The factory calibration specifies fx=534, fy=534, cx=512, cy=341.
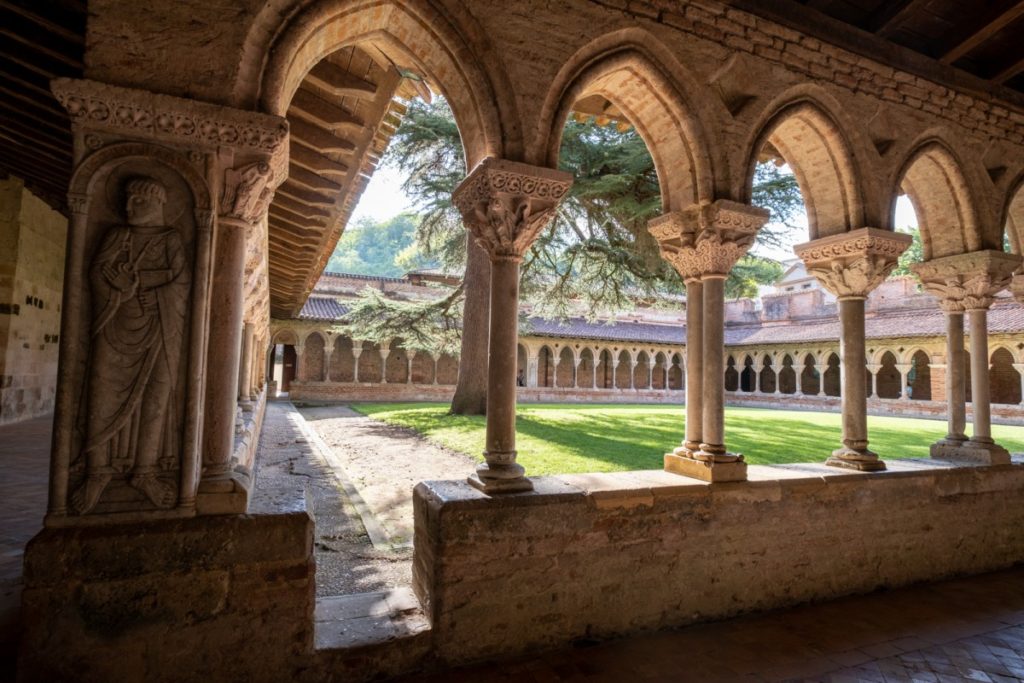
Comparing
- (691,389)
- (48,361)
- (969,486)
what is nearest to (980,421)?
(969,486)

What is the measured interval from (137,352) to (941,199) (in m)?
6.29

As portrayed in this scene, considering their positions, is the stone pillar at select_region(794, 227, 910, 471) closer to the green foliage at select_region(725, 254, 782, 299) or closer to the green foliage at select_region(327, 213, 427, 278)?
the green foliage at select_region(725, 254, 782, 299)

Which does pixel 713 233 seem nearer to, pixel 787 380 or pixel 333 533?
pixel 333 533

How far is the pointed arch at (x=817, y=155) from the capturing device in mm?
3836

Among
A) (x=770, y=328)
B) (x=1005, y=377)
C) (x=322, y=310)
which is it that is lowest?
(x=1005, y=377)

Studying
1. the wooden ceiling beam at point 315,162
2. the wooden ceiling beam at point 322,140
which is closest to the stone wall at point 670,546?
the wooden ceiling beam at point 322,140

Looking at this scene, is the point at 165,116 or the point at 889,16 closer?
the point at 165,116

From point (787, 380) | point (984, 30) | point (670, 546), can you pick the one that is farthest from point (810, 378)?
point (670, 546)

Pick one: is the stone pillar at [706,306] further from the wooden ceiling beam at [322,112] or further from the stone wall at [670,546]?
the wooden ceiling beam at [322,112]

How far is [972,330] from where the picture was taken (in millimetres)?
4977

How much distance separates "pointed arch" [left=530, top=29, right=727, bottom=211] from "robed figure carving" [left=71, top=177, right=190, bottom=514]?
6.36 ft

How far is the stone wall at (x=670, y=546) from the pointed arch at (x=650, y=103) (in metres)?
1.97

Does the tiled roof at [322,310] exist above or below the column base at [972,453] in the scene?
above

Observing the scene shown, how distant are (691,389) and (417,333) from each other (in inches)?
436
